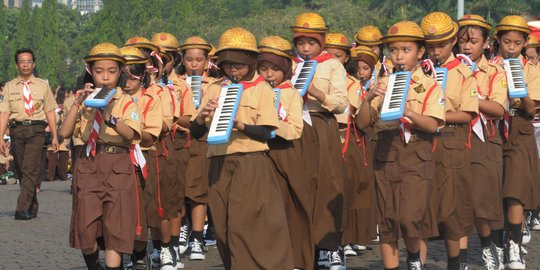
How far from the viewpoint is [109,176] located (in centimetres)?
1025

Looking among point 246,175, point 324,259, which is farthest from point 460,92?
point 324,259

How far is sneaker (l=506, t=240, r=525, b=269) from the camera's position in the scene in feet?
40.6

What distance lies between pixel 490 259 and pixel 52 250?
486 cm

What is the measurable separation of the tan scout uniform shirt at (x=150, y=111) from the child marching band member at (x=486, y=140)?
2827mm

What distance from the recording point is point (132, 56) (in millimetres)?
11250

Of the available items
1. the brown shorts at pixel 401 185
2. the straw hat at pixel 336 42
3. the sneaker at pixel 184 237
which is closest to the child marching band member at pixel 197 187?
the sneaker at pixel 184 237

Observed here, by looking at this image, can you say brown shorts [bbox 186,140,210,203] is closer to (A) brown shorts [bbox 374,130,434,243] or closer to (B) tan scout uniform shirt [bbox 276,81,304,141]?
(B) tan scout uniform shirt [bbox 276,81,304,141]

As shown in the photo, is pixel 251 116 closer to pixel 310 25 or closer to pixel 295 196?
pixel 295 196

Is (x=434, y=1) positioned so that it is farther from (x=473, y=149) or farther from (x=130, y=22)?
(x=473, y=149)

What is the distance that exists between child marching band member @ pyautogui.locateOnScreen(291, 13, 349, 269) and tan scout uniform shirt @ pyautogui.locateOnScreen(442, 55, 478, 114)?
102 cm

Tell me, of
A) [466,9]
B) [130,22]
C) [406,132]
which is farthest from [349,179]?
[130,22]

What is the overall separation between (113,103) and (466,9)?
5925 centimetres

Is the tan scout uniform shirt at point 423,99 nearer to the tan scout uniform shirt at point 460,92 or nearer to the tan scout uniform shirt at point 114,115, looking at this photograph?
the tan scout uniform shirt at point 460,92

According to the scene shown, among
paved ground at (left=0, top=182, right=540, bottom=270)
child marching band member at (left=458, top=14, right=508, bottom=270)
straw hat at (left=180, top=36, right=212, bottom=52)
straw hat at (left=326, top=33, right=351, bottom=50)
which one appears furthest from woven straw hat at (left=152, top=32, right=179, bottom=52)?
child marching band member at (left=458, top=14, right=508, bottom=270)
